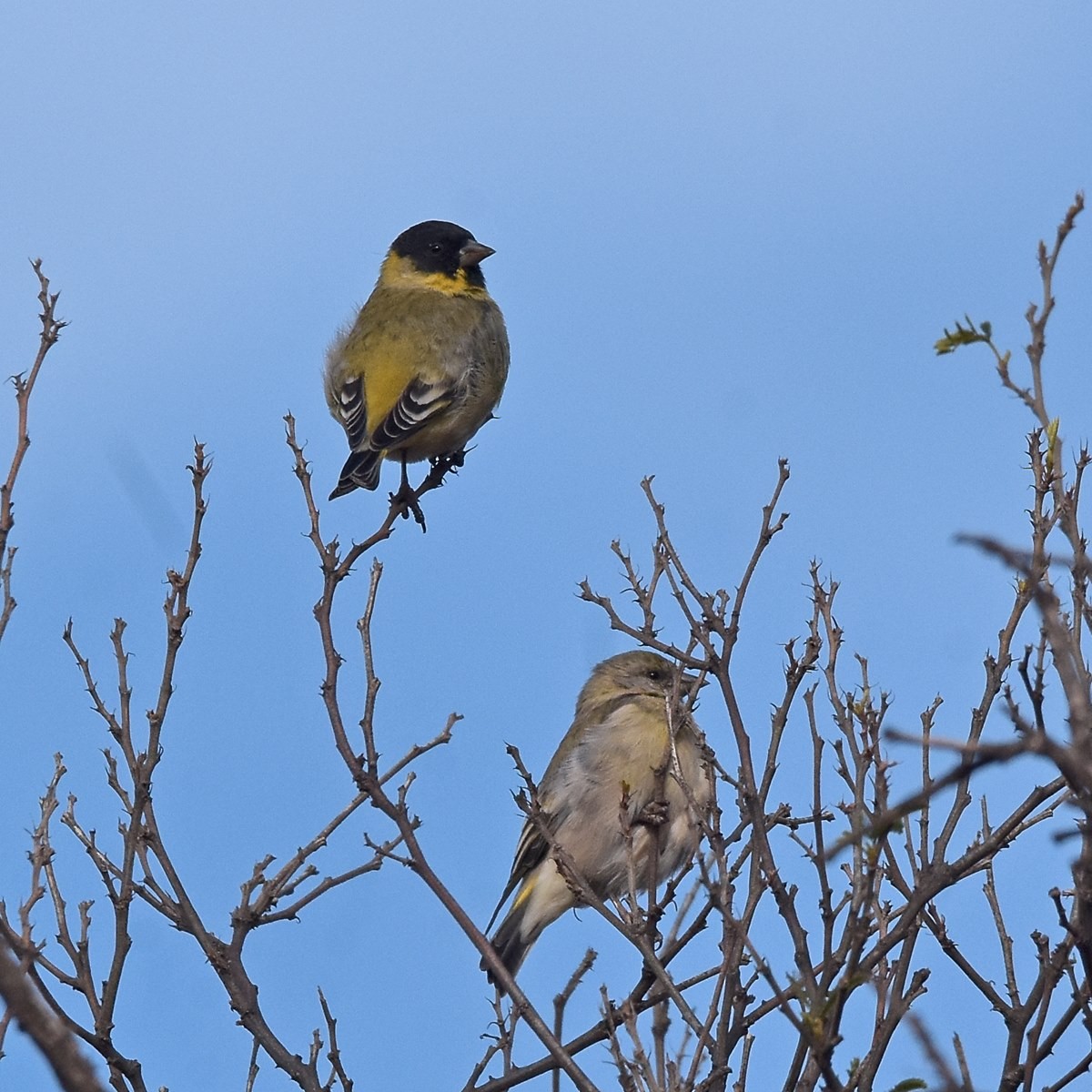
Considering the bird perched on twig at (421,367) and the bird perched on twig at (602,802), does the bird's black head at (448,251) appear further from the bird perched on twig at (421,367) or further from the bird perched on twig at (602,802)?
the bird perched on twig at (602,802)

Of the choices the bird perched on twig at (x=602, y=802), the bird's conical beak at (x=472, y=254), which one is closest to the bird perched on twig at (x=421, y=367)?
the bird's conical beak at (x=472, y=254)

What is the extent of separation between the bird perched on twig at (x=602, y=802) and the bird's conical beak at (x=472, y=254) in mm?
3364

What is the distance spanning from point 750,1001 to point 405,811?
114 centimetres

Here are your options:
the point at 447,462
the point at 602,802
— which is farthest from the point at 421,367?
the point at 602,802

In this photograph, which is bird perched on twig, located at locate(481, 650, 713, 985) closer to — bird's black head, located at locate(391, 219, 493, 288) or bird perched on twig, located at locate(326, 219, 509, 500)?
bird perched on twig, located at locate(326, 219, 509, 500)

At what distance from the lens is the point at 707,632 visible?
4.95m

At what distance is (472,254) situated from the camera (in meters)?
10.2

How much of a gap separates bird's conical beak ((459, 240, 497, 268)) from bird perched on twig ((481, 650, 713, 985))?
336 cm

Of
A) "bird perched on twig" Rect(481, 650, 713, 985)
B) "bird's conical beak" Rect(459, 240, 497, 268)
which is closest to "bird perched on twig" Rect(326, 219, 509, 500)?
"bird's conical beak" Rect(459, 240, 497, 268)

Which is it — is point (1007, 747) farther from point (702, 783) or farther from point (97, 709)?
point (702, 783)

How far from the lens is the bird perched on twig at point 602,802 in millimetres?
7219

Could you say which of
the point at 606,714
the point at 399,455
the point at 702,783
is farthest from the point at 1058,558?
the point at 399,455

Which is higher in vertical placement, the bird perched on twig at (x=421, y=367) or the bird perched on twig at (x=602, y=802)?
the bird perched on twig at (x=421, y=367)

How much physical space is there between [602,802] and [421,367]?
2852 millimetres
